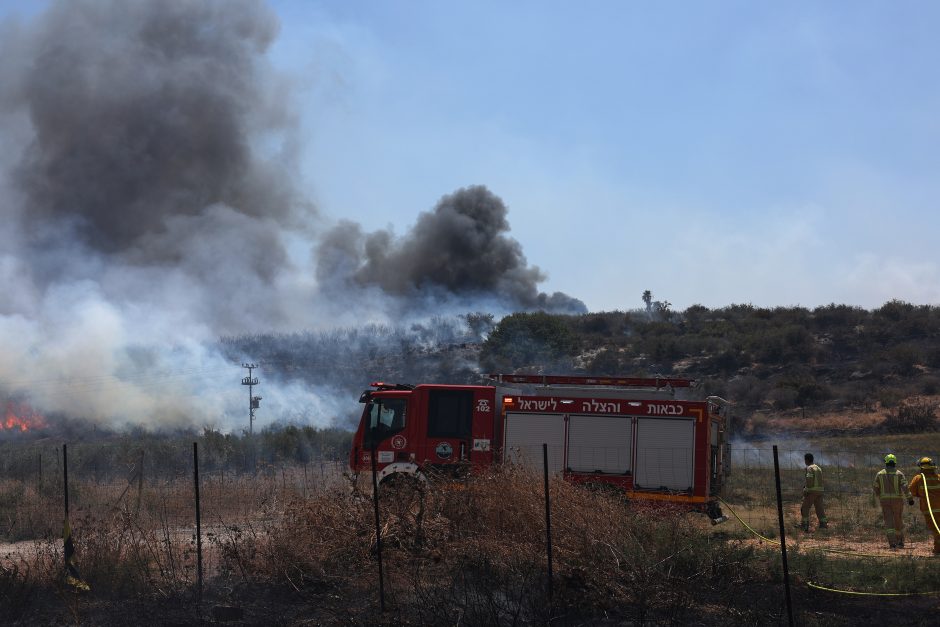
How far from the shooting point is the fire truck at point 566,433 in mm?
16047

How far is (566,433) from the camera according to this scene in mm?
16391

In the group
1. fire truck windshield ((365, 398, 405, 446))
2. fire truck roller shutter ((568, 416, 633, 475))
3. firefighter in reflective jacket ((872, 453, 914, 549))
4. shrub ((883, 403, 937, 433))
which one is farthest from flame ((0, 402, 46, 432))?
firefighter in reflective jacket ((872, 453, 914, 549))

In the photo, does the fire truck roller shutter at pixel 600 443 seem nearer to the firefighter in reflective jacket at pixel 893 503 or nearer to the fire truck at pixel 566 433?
the fire truck at pixel 566 433

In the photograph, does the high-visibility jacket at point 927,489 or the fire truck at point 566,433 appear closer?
the high-visibility jacket at point 927,489

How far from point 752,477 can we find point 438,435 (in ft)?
36.3

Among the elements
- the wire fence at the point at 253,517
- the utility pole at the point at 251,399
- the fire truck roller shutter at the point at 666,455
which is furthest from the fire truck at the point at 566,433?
the utility pole at the point at 251,399

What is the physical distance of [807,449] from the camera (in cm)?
3098

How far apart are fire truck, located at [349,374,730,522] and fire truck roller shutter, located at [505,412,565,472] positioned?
0.02 meters

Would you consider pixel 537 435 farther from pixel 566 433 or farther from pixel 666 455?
pixel 666 455

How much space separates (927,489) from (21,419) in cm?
3472

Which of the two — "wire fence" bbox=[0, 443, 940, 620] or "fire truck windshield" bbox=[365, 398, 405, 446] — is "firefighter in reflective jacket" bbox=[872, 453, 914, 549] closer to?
"wire fence" bbox=[0, 443, 940, 620]

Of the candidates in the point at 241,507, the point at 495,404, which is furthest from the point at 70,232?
the point at 495,404

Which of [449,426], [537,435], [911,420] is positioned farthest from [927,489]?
[911,420]

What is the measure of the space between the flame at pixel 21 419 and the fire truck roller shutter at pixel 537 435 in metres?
28.4
